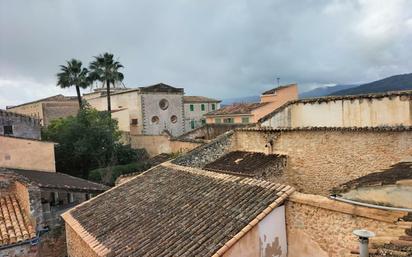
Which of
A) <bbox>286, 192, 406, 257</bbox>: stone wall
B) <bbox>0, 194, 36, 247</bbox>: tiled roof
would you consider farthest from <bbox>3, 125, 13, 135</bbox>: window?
<bbox>286, 192, 406, 257</bbox>: stone wall

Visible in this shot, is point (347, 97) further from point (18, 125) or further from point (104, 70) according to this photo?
point (104, 70)

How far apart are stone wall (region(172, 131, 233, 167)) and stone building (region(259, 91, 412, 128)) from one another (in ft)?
7.74

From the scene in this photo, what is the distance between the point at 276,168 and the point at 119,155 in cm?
2253

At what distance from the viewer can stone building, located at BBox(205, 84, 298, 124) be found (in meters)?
37.2

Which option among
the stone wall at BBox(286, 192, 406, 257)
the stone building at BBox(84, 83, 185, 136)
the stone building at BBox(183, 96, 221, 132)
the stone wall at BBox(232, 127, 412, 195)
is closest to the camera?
the stone wall at BBox(286, 192, 406, 257)

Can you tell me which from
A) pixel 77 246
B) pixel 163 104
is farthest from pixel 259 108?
pixel 77 246

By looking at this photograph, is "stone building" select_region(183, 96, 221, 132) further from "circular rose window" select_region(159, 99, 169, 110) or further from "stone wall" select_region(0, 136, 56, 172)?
"stone wall" select_region(0, 136, 56, 172)

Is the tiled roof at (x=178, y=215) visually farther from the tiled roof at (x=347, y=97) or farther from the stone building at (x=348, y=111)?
the tiled roof at (x=347, y=97)

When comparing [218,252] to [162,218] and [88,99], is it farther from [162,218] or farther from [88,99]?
[88,99]

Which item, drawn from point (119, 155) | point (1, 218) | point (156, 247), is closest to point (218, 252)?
point (156, 247)

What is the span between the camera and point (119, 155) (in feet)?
111

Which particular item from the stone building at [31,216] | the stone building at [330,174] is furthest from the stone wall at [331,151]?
the stone building at [31,216]

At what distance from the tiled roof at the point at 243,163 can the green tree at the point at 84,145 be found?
17.6m

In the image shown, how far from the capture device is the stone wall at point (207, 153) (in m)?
15.8
